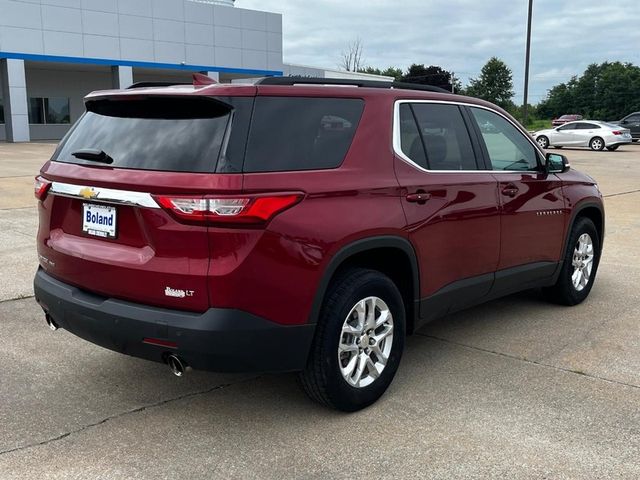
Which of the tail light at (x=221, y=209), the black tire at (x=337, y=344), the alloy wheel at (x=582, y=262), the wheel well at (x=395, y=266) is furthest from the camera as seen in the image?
the alloy wheel at (x=582, y=262)

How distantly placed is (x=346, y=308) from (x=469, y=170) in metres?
1.54

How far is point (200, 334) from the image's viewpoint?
3.01 meters

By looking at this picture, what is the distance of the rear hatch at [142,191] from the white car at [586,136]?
28768 millimetres

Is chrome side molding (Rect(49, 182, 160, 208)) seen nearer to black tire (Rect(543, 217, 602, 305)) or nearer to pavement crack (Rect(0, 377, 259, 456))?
pavement crack (Rect(0, 377, 259, 456))

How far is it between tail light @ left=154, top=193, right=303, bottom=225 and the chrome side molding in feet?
0.31

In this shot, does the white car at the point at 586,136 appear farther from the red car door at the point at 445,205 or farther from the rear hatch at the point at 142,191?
the rear hatch at the point at 142,191

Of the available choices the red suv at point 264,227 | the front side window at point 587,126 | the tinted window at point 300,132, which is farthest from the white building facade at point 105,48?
the tinted window at point 300,132

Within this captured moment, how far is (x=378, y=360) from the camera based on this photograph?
3.75 meters

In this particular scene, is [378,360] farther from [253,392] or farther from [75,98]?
[75,98]

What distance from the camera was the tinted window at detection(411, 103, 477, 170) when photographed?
4.12 metres

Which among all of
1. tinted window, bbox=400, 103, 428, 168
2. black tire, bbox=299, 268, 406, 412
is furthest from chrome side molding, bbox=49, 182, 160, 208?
tinted window, bbox=400, 103, 428, 168

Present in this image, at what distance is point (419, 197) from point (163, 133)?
1.52 meters

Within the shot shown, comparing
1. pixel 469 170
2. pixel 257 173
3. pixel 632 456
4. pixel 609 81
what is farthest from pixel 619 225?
pixel 609 81

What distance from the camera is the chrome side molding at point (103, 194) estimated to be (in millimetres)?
3119
